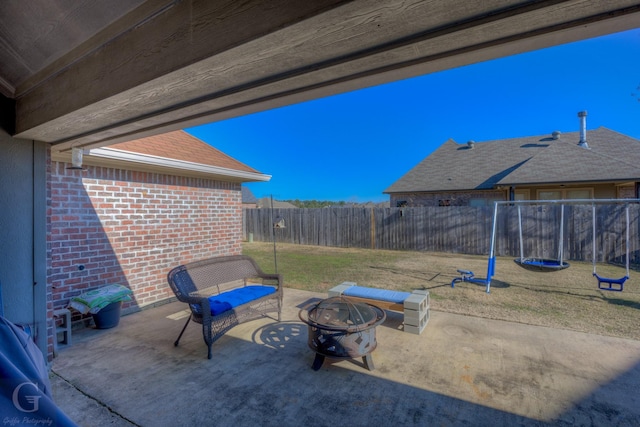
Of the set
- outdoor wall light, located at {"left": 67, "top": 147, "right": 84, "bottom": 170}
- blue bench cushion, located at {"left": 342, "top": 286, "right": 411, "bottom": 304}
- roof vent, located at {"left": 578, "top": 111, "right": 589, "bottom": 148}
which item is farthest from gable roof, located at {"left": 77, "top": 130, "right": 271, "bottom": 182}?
roof vent, located at {"left": 578, "top": 111, "right": 589, "bottom": 148}

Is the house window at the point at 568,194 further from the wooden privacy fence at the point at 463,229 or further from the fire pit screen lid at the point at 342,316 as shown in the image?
the fire pit screen lid at the point at 342,316

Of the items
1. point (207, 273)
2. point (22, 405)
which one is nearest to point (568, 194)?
point (207, 273)

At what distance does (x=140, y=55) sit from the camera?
1.69 metres

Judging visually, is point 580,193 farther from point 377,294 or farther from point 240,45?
point 240,45

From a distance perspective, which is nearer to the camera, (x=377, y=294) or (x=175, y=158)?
(x=377, y=294)

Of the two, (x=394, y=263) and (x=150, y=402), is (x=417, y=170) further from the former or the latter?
(x=150, y=402)

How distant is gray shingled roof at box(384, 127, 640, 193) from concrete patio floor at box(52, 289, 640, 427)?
967cm

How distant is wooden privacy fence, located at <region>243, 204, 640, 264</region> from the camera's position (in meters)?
10.0

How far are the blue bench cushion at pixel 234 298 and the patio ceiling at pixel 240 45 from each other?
2.39 meters

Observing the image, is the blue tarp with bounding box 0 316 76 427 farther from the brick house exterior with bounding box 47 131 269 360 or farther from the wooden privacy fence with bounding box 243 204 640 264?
the wooden privacy fence with bounding box 243 204 640 264

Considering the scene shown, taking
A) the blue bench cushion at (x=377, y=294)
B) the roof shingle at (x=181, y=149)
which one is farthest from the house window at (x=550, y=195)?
the roof shingle at (x=181, y=149)

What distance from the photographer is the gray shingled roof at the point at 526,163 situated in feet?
37.4

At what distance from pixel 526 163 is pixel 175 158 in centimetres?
1349

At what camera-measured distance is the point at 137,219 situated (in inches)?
211
